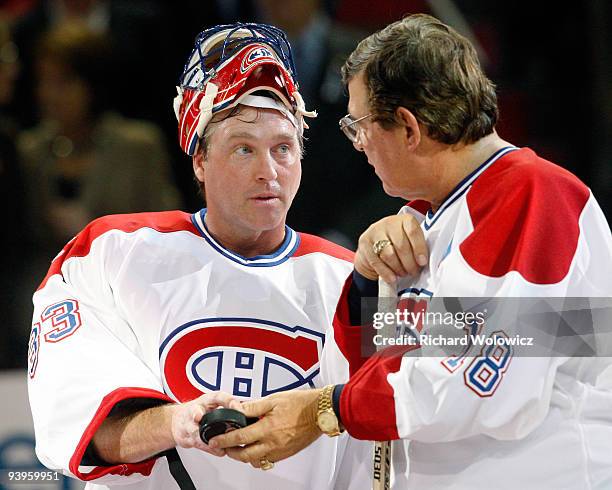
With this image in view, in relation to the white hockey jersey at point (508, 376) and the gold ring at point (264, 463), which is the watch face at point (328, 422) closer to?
the white hockey jersey at point (508, 376)

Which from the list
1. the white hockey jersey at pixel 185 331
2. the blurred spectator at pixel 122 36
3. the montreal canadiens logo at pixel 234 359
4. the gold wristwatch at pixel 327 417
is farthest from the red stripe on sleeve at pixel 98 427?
the blurred spectator at pixel 122 36

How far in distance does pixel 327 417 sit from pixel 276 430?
0.14 metres

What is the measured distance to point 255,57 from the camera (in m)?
2.24

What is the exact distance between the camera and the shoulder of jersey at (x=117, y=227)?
92.3 inches

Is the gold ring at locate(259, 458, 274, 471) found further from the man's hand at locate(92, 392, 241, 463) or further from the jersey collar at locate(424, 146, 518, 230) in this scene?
the jersey collar at locate(424, 146, 518, 230)

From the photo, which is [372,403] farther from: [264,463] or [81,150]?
[81,150]

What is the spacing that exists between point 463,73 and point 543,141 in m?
3.04

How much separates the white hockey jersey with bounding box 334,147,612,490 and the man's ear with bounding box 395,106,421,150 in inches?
4.8

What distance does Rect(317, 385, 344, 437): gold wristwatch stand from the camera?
1.83m

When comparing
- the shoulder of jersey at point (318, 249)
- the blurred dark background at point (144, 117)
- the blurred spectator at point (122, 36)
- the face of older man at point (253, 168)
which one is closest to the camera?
the face of older man at point (253, 168)

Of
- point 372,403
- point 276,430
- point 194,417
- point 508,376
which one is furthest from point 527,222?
point 194,417

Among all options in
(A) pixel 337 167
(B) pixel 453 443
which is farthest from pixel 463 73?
(A) pixel 337 167

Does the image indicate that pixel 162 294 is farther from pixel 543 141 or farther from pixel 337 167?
pixel 543 141

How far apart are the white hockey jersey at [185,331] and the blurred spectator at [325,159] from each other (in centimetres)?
192
